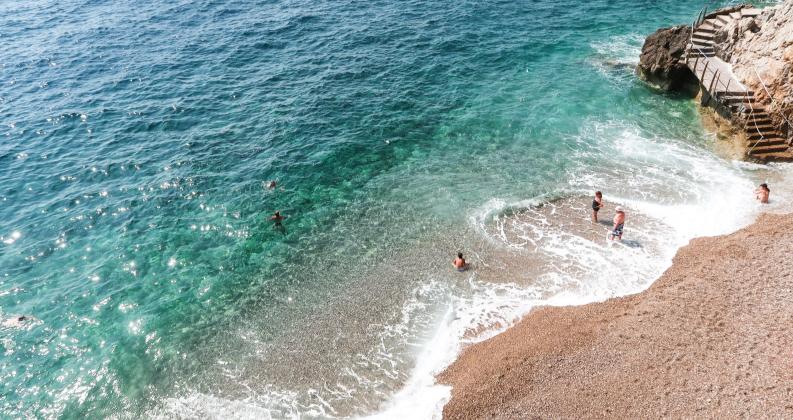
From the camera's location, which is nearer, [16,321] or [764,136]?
[16,321]

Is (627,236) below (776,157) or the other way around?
Answer: below

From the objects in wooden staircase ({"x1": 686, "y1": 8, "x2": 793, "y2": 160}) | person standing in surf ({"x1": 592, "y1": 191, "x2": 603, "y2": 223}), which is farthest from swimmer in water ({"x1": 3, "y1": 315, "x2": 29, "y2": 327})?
wooden staircase ({"x1": 686, "y1": 8, "x2": 793, "y2": 160})

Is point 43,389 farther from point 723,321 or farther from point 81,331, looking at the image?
point 723,321

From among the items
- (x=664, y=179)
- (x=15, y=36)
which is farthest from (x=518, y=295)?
(x=15, y=36)

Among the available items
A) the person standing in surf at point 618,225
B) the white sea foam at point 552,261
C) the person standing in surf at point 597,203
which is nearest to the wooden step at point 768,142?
the white sea foam at point 552,261

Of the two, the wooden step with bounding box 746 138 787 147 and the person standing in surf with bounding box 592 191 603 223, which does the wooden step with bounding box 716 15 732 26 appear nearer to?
the wooden step with bounding box 746 138 787 147

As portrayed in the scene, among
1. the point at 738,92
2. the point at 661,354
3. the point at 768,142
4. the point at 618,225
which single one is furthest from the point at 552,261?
the point at 738,92

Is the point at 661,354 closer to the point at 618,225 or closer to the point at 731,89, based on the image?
the point at 618,225
